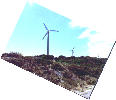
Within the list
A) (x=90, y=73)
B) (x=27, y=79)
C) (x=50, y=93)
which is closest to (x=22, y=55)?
(x=27, y=79)

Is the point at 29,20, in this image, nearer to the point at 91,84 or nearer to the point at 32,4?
the point at 32,4

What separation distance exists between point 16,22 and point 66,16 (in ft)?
5.39

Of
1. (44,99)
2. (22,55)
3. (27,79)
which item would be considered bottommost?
(44,99)

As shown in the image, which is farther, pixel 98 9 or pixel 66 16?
pixel 66 16

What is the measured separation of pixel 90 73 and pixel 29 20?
8.82 feet

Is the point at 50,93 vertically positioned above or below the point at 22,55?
below

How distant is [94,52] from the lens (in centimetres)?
970

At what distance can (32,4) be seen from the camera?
399 inches

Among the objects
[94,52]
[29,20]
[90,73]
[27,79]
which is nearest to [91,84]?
[90,73]

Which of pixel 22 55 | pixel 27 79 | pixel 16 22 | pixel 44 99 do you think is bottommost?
pixel 44 99

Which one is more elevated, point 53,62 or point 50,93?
point 53,62

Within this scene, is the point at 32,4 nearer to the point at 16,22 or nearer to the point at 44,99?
the point at 16,22

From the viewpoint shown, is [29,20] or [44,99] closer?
[44,99]

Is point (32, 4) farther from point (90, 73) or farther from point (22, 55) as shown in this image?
point (90, 73)
